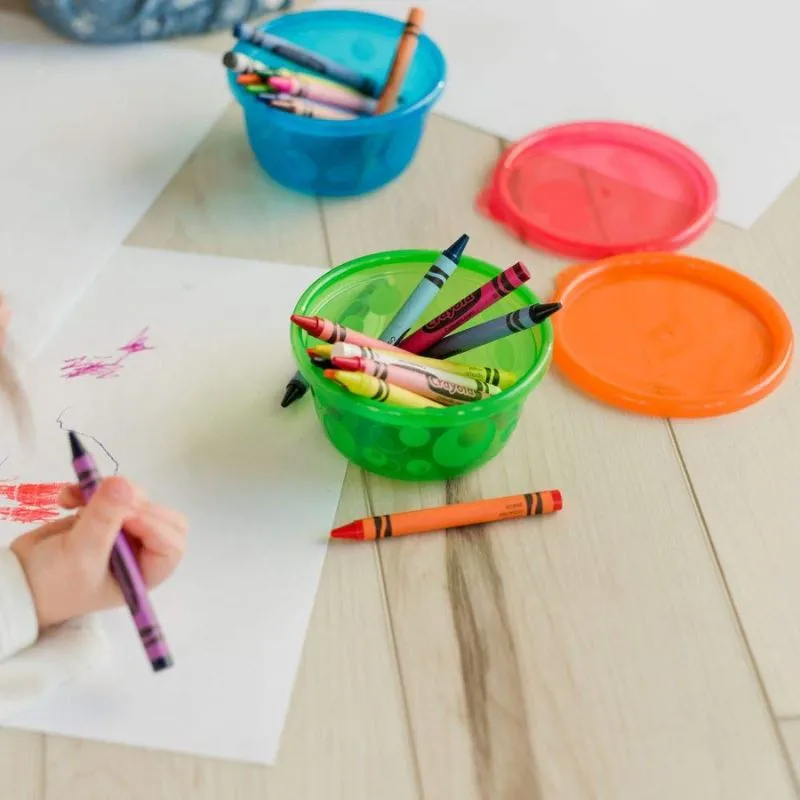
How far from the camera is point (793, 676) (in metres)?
0.53

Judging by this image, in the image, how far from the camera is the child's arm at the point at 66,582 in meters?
0.46

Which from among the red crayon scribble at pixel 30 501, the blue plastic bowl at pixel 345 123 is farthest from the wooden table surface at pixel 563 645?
the blue plastic bowl at pixel 345 123

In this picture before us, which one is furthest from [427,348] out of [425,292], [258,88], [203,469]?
[258,88]

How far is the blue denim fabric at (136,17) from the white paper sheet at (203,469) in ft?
0.97

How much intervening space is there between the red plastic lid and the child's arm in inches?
16.0

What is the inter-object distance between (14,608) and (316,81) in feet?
1.49

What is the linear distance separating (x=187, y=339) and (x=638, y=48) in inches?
22.1

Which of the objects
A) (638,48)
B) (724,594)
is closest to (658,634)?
(724,594)

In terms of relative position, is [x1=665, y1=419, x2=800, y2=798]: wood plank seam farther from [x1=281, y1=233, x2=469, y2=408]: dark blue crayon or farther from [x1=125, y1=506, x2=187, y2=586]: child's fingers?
[x1=125, y1=506, x2=187, y2=586]: child's fingers

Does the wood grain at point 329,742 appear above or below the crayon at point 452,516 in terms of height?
below

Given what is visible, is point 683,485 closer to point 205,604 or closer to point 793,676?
point 793,676

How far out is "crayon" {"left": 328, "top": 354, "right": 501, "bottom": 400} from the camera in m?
0.53

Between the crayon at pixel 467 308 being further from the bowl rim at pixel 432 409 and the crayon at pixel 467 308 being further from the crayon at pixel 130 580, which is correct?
the crayon at pixel 130 580

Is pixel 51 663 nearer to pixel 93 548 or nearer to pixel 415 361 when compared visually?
pixel 93 548
